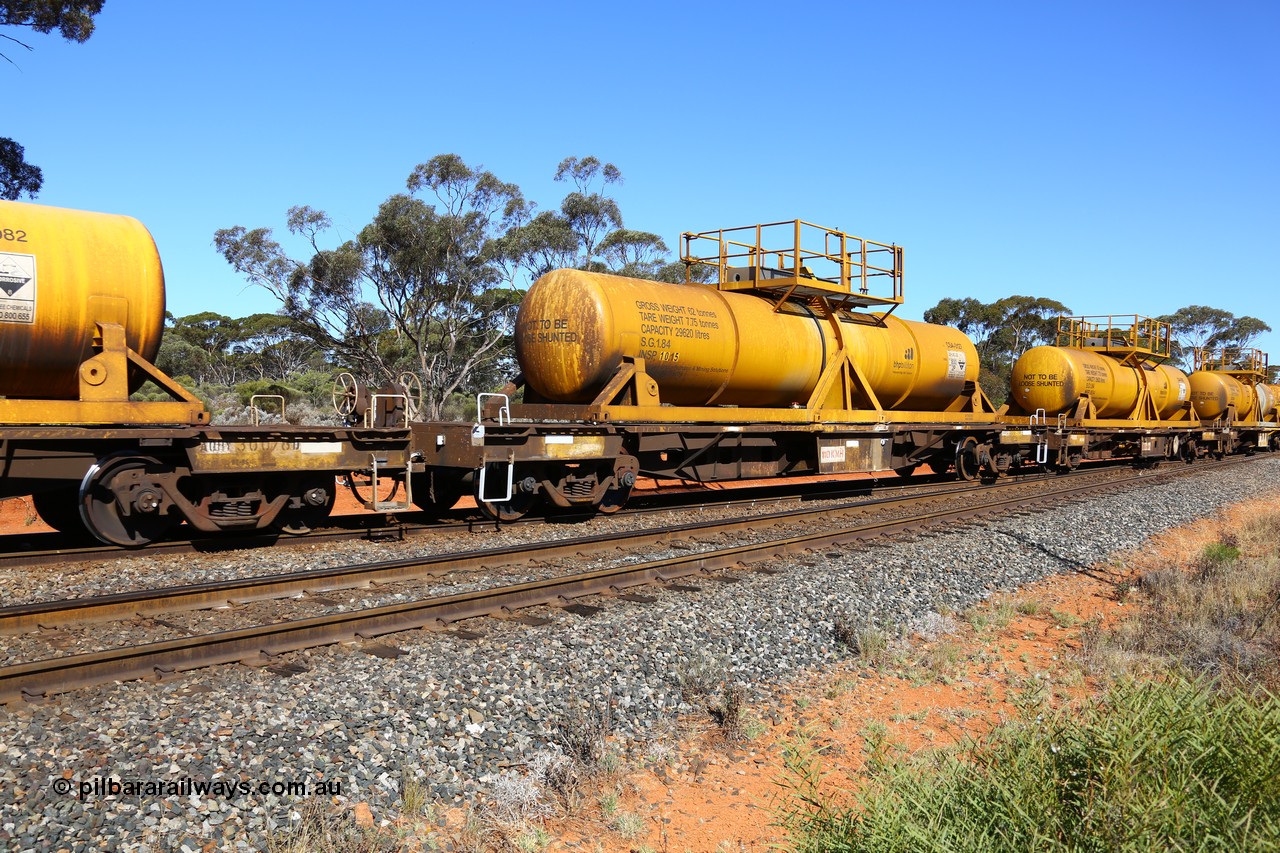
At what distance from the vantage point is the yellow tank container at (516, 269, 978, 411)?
1163 cm

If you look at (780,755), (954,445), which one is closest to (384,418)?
(780,755)

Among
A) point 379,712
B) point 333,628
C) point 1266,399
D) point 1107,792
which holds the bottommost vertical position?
point 379,712

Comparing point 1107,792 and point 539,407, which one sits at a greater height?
point 539,407

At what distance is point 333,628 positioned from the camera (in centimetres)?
596

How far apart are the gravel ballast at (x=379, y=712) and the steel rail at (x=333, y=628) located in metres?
0.17

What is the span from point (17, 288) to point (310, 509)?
368 cm

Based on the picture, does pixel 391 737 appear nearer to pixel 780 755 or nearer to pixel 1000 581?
pixel 780 755

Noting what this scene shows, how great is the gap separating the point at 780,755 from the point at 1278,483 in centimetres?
2509

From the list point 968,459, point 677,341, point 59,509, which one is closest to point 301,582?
point 59,509

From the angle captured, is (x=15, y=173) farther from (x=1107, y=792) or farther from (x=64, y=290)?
(x=1107, y=792)

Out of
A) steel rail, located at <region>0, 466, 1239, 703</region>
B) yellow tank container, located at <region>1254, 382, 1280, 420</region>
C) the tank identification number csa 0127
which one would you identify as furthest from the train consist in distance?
yellow tank container, located at <region>1254, 382, 1280, 420</region>

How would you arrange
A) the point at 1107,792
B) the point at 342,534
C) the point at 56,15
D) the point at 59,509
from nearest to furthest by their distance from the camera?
the point at 1107,792 → the point at 59,509 → the point at 342,534 → the point at 56,15

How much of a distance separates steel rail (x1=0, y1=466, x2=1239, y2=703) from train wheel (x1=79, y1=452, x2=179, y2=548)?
339 cm

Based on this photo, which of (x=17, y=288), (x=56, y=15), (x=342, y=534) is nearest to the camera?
(x=17, y=288)
